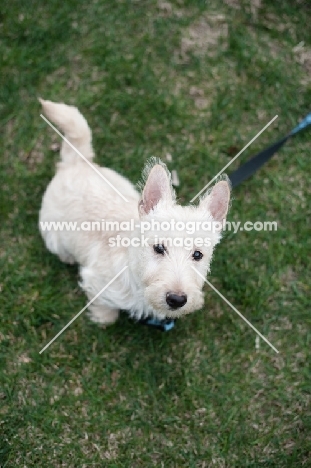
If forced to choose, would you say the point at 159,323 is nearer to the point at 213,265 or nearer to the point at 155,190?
the point at 213,265

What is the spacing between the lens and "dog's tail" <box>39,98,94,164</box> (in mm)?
3574

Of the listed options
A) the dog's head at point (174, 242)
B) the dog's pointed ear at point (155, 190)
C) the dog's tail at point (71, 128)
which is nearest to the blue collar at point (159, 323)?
the dog's head at point (174, 242)

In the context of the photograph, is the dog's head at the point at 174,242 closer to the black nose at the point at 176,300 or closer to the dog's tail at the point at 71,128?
the black nose at the point at 176,300

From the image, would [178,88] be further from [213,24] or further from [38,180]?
[38,180]

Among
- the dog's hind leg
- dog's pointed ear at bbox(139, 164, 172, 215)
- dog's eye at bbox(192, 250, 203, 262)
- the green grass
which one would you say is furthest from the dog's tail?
dog's eye at bbox(192, 250, 203, 262)

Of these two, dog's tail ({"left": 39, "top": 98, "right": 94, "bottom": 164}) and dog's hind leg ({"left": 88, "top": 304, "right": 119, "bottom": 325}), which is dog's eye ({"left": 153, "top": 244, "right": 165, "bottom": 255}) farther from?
dog's tail ({"left": 39, "top": 98, "right": 94, "bottom": 164})

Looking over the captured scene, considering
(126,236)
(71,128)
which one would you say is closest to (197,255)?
(126,236)

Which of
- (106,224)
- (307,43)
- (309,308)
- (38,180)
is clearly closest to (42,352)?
(106,224)

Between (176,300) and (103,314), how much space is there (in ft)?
4.13

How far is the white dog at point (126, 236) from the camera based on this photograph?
2.89 metres

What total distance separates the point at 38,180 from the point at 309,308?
9.19 feet

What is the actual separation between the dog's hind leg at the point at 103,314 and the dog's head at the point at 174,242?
3.18 ft

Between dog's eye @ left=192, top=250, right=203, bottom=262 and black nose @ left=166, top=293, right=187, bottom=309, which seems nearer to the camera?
black nose @ left=166, top=293, right=187, bottom=309

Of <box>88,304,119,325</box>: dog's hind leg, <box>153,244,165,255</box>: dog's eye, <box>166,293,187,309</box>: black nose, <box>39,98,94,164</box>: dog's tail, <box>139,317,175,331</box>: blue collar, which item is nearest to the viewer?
<box>166,293,187,309</box>: black nose
